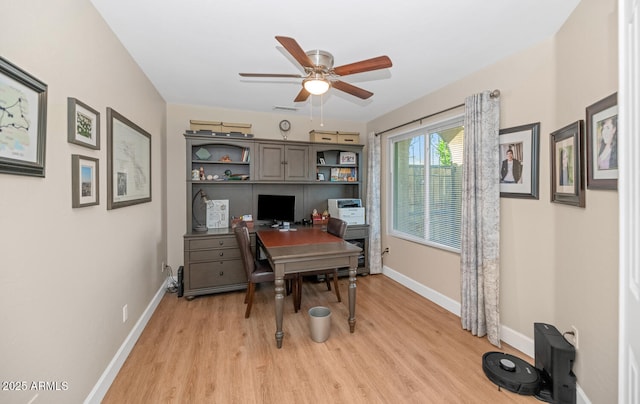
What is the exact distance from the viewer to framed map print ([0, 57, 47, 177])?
999 millimetres

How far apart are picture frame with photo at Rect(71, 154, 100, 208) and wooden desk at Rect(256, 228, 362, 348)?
51.3 inches

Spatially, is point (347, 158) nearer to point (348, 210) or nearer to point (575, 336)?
point (348, 210)

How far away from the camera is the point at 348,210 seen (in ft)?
13.4

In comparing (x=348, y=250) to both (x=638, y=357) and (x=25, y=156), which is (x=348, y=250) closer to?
(x=638, y=357)

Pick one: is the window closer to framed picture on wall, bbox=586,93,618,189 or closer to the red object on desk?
the red object on desk

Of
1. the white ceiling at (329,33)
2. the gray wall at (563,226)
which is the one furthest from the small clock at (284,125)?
the gray wall at (563,226)

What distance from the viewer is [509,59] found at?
7.57ft

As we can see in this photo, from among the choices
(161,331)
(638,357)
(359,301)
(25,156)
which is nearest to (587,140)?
(638,357)

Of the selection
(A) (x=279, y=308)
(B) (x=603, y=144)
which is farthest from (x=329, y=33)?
(A) (x=279, y=308)

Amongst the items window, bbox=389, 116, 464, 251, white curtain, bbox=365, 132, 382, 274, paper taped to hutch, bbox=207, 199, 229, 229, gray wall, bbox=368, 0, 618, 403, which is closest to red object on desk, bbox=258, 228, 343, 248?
paper taped to hutch, bbox=207, 199, 229, 229

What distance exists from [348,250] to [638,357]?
5.99 ft

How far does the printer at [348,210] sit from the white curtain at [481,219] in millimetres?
1732

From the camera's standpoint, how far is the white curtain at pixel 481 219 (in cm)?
237

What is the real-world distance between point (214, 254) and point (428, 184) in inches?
113
